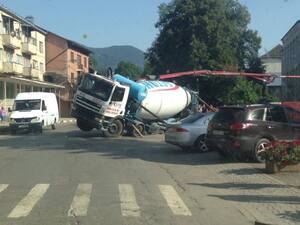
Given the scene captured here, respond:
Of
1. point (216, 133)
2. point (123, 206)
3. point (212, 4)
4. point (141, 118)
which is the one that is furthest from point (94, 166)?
point (212, 4)

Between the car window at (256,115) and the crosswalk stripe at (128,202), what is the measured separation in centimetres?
604

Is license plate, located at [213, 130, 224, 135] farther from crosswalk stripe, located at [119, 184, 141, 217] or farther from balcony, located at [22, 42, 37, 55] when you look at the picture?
balcony, located at [22, 42, 37, 55]

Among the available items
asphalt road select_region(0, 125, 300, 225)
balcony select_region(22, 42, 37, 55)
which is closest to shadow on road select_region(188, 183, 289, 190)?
asphalt road select_region(0, 125, 300, 225)

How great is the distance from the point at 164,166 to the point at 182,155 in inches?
129

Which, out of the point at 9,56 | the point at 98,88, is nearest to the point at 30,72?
the point at 9,56

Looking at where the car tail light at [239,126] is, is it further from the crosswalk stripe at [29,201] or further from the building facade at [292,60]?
the building facade at [292,60]

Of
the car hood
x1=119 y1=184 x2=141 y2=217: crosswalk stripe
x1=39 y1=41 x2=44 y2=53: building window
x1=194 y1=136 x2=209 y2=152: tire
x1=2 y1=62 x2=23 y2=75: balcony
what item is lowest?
x1=119 y1=184 x2=141 y2=217: crosswalk stripe

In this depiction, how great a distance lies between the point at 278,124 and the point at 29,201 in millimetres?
9691

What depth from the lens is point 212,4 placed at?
6419 cm

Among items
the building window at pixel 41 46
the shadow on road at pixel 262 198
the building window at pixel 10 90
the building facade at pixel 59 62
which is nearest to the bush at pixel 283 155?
the shadow on road at pixel 262 198

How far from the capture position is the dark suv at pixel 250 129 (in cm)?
1756

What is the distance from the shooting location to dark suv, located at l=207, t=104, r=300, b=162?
17.6 meters

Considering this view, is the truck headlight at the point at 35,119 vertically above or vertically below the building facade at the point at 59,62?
below

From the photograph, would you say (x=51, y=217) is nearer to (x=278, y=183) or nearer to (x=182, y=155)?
(x=278, y=183)
